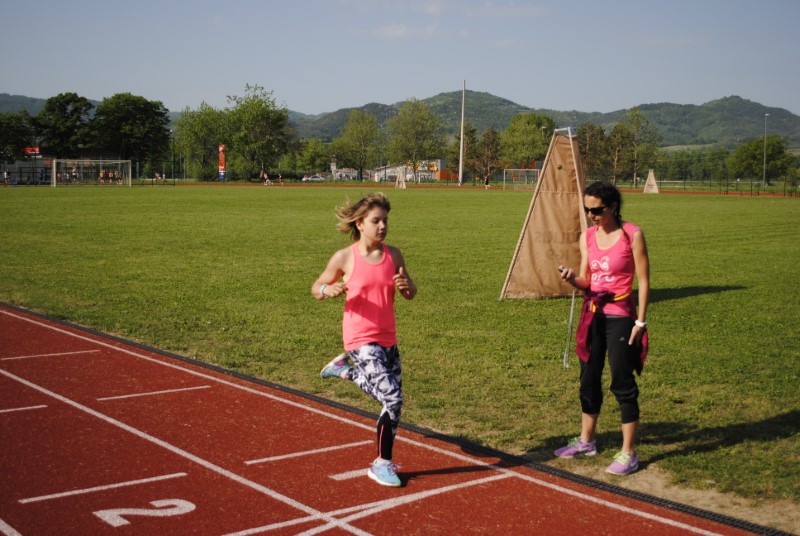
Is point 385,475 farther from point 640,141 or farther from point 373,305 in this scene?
point 640,141

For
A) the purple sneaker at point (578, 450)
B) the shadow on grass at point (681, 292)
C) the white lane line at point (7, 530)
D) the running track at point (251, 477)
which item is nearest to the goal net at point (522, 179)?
the shadow on grass at point (681, 292)

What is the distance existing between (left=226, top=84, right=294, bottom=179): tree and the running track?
404ft

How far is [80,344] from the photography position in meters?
9.88

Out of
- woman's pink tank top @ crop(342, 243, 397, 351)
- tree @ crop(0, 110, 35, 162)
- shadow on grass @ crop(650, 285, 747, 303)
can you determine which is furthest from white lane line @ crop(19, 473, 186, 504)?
tree @ crop(0, 110, 35, 162)

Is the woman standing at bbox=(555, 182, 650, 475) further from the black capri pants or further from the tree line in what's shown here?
the tree line

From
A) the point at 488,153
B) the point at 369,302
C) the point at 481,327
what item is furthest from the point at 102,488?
the point at 488,153

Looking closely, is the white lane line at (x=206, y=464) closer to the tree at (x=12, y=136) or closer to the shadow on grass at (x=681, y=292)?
the shadow on grass at (x=681, y=292)

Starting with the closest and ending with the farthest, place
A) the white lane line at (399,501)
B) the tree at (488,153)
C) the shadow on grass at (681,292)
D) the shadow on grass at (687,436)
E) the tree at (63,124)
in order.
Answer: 1. the white lane line at (399,501)
2. the shadow on grass at (687,436)
3. the shadow on grass at (681,292)
4. the tree at (488,153)
5. the tree at (63,124)

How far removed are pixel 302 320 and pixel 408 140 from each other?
12887 centimetres

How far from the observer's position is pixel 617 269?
19.4 ft

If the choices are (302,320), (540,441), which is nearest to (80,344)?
→ (302,320)

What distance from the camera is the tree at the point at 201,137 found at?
5394 inches

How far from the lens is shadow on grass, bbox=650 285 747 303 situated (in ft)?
47.6

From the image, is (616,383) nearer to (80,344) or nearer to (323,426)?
(323,426)
